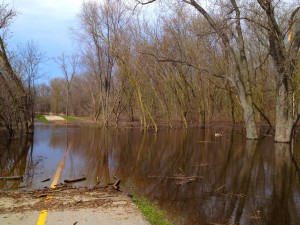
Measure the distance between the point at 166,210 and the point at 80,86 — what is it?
240 feet

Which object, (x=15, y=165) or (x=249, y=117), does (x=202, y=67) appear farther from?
(x=15, y=165)

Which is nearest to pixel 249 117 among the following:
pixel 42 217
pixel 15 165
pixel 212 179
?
pixel 212 179

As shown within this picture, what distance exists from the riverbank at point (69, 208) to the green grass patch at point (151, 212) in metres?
0.14

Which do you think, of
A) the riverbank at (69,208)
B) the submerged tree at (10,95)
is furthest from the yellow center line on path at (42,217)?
the submerged tree at (10,95)

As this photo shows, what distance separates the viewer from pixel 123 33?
31.8 metres

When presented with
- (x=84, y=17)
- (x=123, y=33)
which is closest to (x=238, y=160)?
(x=123, y=33)

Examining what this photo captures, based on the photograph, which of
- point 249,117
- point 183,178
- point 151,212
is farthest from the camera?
point 249,117

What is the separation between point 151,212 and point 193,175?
15.7ft

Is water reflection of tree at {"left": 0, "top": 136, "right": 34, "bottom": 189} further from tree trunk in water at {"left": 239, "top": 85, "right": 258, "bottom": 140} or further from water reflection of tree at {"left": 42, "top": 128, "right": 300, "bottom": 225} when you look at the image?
tree trunk in water at {"left": 239, "top": 85, "right": 258, "bottom": 140}

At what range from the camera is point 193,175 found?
11.4m

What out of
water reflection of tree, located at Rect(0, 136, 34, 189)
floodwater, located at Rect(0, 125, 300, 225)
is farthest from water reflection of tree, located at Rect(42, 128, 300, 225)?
water reflection of tree, located at Rect(0, 136, 34, 189)

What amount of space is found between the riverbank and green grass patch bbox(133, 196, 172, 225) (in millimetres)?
145

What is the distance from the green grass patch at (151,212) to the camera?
20.7 feet

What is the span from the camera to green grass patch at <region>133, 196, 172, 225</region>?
20.7 ft
